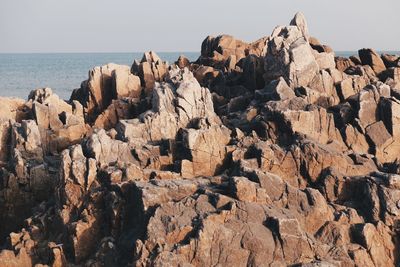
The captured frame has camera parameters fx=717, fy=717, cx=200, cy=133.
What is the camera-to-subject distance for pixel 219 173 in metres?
29.4

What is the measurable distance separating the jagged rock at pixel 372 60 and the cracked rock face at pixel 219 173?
1.38 metres

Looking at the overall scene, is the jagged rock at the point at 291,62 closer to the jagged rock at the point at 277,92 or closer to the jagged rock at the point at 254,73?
the jagged rock at the point at 254,73

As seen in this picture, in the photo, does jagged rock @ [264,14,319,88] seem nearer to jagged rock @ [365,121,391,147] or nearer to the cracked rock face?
the cracked rock face

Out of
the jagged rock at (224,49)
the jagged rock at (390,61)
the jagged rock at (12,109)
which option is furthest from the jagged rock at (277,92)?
the jagged rock at (12,109)

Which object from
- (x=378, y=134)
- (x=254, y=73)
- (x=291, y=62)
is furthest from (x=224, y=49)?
(x=378, y=134)

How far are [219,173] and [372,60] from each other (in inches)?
675

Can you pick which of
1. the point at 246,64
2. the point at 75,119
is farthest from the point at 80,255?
the point at 246,64

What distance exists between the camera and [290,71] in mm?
36062

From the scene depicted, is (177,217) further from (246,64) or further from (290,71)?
(246,64)

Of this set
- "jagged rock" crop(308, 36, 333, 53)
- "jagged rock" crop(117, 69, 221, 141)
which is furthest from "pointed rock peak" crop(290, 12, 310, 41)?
"jagged rock" crop(117, 69, 221, 141)

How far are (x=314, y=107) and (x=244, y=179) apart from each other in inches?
312

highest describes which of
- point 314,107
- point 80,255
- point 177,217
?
point 314,107

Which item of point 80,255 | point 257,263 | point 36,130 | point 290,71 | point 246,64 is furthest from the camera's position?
point 246,64

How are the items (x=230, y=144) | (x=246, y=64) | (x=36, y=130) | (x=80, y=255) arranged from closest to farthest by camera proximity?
(x=80, y=255) → (x=230, y=144) → (x=36, y=130) → (x=246, y=64)
